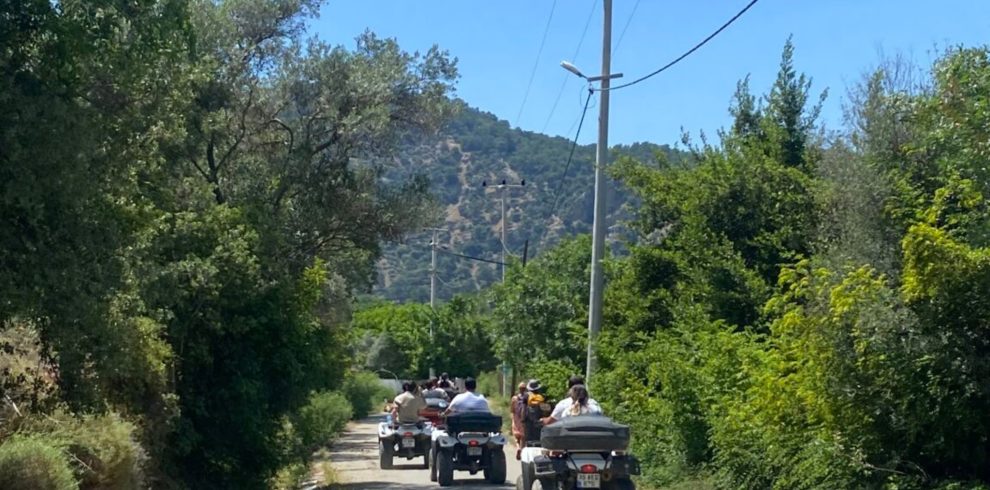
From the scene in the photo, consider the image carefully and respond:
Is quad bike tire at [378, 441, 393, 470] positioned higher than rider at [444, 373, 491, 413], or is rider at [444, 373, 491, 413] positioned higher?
rider at [444, 373, 491, 413]

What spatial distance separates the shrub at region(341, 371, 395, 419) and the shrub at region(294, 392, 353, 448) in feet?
30.4

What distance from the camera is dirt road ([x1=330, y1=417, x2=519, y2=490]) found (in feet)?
76.9

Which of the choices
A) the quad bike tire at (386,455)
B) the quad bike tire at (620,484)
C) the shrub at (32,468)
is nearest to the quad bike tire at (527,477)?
the quad bike tire at (620,484)

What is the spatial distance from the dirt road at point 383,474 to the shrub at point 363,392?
2342 cm

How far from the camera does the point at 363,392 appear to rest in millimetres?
68875

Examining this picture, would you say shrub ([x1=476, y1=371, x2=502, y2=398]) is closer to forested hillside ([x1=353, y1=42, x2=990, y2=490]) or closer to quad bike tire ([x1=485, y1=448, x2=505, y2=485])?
forested hillside ([x1=353, y1=42, x2=990, y2=490])

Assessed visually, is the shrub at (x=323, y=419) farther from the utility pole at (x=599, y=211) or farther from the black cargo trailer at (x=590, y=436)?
the black cargo trailer at (x=590, y=436)

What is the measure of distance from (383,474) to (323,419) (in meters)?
16.1

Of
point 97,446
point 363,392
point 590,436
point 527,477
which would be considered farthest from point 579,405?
point 363,392

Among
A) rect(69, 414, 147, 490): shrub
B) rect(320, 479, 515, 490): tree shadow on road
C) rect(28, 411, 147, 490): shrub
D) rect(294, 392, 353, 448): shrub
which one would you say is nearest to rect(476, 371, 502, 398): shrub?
rect(294, 392, 353, 448): shrub

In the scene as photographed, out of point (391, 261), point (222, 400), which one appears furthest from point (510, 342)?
point (391, 261)

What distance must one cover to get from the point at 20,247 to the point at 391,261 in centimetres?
14540

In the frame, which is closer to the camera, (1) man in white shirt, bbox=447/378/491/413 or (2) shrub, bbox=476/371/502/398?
(1) man in white shirt, bbox=447/378/491/413

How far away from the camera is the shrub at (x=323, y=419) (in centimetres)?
3155
